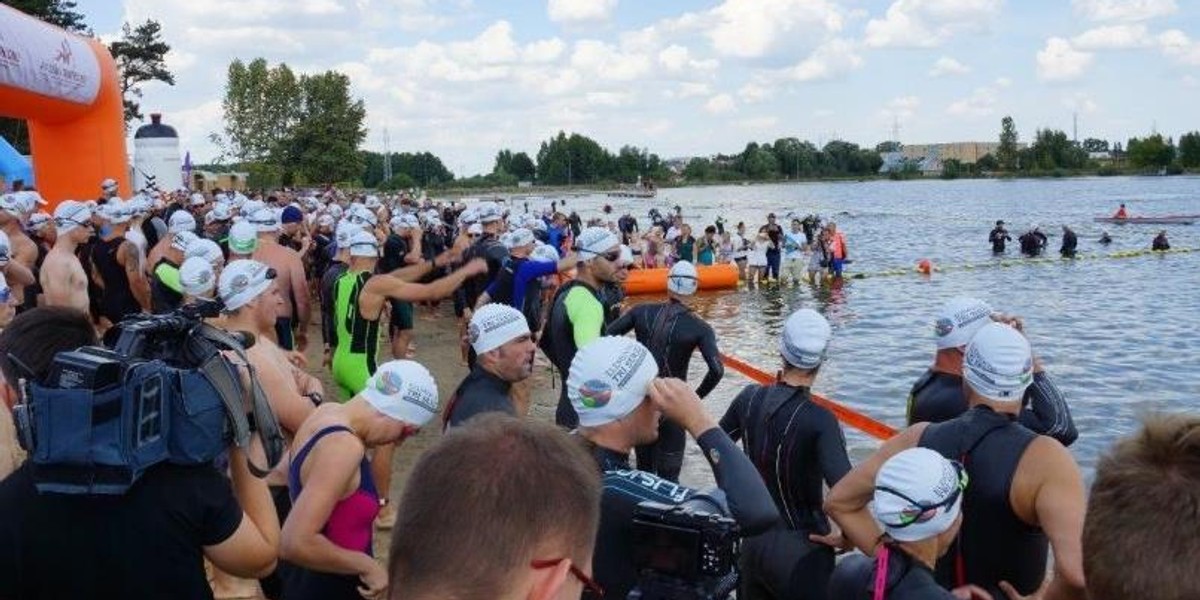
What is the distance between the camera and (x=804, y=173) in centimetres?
16875

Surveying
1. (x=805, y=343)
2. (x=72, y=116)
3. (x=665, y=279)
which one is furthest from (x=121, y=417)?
(x=665, y=279)

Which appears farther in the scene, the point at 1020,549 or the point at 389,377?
the point at 389,377

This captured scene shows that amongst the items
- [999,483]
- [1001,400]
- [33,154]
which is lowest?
[999,483]

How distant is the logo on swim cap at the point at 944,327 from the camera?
4.68m

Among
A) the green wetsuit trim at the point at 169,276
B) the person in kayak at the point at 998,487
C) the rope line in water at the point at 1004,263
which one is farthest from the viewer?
the rope line in water at the point at 1004,263

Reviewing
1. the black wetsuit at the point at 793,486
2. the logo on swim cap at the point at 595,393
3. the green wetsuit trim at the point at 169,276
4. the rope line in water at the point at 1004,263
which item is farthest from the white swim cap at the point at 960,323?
the rope line in water at the point at 1004,263

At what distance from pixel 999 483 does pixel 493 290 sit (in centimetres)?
516

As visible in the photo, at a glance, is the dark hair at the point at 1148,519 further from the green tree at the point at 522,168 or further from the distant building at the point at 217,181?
the green tree at the point at 522,168

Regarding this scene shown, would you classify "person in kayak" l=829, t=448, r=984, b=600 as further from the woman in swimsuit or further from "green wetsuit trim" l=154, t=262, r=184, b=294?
"green wetsuit trim" l=154, t=262, r=184, b=294

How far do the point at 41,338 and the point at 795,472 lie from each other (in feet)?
8.85

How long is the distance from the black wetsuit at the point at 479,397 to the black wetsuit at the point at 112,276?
17.6 feet

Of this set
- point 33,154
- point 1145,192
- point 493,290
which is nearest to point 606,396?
point 493,290

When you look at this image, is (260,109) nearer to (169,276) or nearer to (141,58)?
(141,58)

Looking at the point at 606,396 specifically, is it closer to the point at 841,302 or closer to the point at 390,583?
the point at 390,583
